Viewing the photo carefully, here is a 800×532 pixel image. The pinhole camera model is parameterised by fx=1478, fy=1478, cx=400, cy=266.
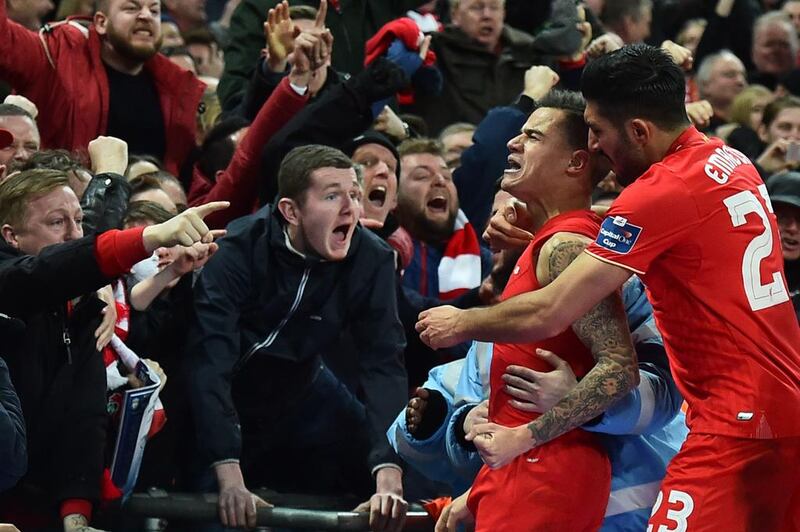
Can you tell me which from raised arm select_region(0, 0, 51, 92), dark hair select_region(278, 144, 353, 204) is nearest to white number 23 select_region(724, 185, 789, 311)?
dark hair select_region(278, 144, 353, 204)

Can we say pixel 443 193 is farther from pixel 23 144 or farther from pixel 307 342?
pixel 23 144

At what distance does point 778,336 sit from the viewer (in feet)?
13.7

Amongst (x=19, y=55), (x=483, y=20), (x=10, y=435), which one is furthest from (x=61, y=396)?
(x=483, y=20)

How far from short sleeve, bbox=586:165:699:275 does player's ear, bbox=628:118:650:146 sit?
0.58 feet

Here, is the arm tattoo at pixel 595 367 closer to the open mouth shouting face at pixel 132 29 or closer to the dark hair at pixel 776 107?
the open mouth shouting face at pixel 132 29

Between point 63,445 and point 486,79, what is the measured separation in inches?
189

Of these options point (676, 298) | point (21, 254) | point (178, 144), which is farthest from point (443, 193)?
point (676, 298)

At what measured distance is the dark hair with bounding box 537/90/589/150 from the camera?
452cm

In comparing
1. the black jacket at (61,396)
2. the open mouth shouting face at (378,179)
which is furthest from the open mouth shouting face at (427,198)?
the black jacket at (61,396)

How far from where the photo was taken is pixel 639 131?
4.28 meters

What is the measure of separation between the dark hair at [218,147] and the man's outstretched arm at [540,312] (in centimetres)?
352

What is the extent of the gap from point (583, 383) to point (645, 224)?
18.8 inches

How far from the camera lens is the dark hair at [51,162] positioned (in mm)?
5973

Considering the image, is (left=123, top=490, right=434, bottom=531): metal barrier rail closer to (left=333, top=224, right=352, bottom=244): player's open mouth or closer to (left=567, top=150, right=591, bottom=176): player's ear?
(left=333, top=224, right=352, bottom=244): player's open mouth
